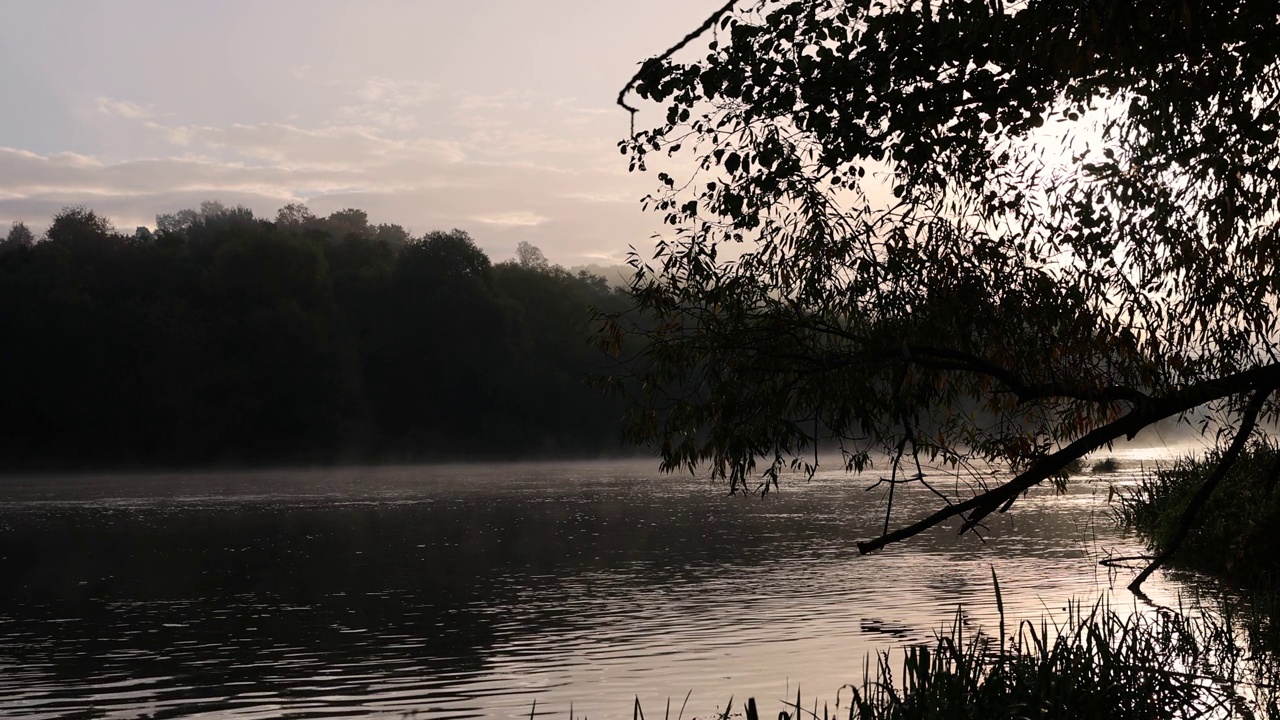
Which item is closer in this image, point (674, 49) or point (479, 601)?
point (674, 49)

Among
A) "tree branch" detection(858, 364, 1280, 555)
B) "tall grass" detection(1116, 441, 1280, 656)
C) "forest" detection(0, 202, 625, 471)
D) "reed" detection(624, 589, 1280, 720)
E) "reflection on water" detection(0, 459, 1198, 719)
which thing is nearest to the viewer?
"reed" detection(624, 589, 1280, 720)

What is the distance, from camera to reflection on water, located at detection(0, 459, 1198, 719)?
1396 cm

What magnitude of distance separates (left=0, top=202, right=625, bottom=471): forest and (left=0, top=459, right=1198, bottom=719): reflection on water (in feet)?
121

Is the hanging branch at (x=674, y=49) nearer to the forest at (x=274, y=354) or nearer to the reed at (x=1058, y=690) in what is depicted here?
the reed at (x=1058, y=690)

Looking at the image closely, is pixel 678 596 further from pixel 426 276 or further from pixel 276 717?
pixel 426 276

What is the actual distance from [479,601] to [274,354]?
6204 centimetres

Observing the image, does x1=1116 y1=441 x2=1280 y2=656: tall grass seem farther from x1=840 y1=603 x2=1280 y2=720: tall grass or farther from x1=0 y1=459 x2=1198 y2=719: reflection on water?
x1=840 y1=603 x2=1280 y2=720: tall grass

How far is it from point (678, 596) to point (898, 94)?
11529 millimetres

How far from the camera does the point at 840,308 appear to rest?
1087cm

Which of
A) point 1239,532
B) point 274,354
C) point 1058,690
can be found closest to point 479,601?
point 1239,532

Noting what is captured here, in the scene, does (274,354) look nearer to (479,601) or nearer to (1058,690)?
(479,601)

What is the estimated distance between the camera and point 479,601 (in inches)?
818

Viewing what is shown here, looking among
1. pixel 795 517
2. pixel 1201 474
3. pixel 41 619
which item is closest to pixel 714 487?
pixel 795 517

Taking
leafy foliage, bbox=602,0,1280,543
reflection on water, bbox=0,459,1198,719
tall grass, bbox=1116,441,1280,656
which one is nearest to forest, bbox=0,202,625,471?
reflection on water, bbox=0,459,1198,719
